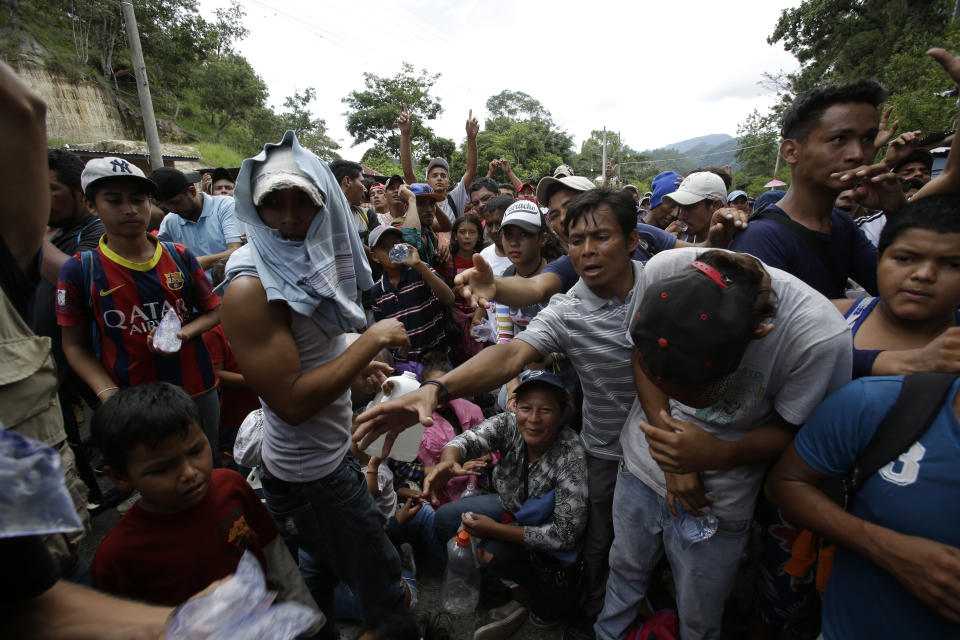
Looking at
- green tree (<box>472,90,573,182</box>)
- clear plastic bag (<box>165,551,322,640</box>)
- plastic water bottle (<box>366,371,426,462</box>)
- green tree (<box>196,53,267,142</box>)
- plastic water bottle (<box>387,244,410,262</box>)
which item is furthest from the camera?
green tree (<box>472,90,573,182</box>)

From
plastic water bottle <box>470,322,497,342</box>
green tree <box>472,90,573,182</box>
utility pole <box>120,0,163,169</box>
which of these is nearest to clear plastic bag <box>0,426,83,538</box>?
plastic water bottle <box>470,322,497,342</box>

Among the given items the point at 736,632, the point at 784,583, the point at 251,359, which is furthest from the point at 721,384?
the point at 736,632

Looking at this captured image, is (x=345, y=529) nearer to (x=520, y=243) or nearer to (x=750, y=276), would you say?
(x=750, y=276)

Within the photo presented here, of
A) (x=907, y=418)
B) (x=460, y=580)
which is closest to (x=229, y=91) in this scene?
(x=460, y=580)

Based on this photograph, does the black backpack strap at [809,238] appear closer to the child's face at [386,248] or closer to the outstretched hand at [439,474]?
the outstretched hand at [439,474]

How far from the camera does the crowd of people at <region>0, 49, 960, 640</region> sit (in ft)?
3.90

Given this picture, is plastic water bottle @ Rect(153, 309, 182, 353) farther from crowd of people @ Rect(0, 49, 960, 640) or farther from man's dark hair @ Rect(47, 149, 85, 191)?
man's dark hair @ Rect(47, 149, 85, 191)

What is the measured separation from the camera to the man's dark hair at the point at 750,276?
133 cm

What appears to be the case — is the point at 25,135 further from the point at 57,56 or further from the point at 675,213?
the point at 57,56

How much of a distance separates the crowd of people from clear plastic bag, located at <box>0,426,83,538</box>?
0.08ft

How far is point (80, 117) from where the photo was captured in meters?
19.5

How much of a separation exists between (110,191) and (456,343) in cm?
286

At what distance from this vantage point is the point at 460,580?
2645 mm

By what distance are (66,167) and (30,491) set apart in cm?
318
